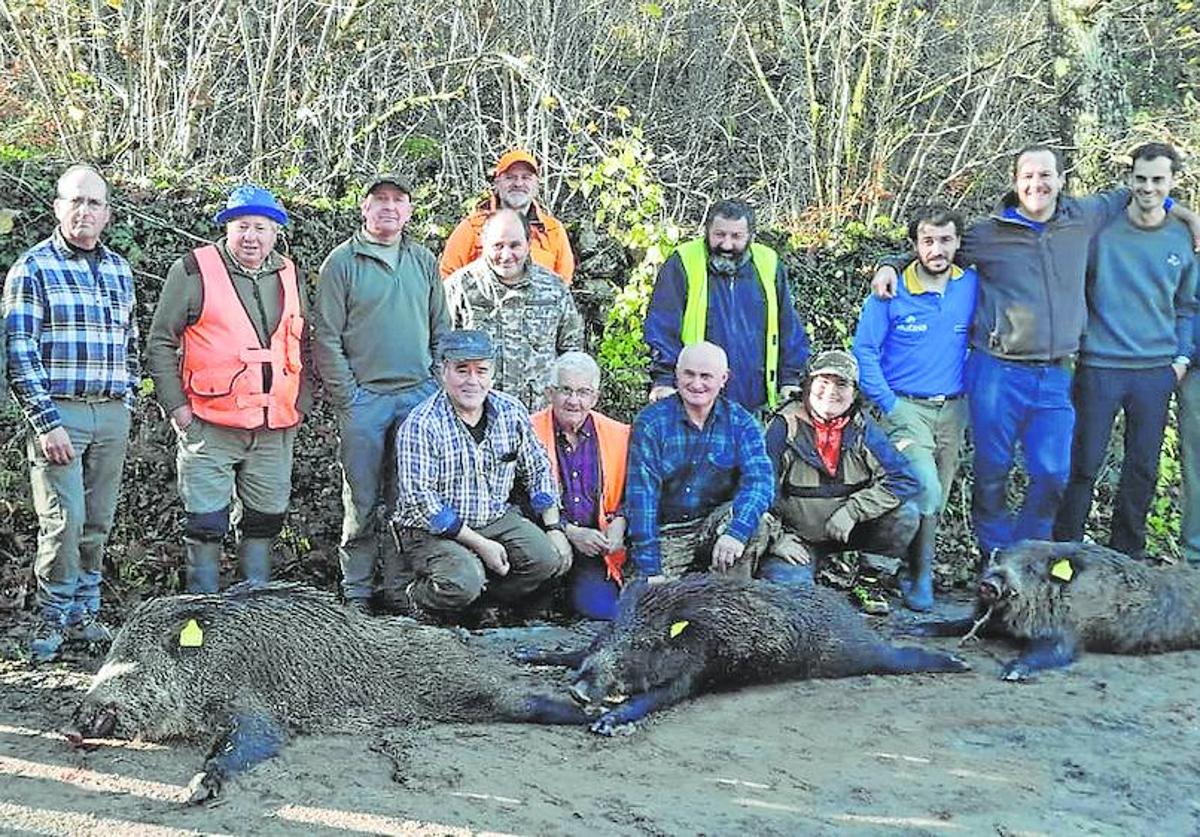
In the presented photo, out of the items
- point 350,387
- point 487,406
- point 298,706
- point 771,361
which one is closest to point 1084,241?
point 771,361

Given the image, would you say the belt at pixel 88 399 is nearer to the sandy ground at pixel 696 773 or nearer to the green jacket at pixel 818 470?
the sandy ground at pixel 696 773

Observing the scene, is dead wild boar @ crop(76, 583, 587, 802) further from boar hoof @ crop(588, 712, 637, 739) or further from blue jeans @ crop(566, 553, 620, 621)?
blue jeans @ crop(566, 553, 620, 621)

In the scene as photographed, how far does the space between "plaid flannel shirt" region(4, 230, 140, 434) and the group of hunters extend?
15 millimetres

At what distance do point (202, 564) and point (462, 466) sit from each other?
1.40m

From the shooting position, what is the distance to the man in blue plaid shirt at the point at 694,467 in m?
6.89

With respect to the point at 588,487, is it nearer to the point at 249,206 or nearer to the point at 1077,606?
the point at 249,206

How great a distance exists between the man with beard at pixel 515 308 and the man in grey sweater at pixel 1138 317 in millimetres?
3158

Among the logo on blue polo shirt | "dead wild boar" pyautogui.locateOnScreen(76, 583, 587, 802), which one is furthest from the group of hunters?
"dead wild boar" pyautogui.locateOnScreen(76, 583, 587, 802)

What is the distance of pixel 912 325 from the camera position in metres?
7.57

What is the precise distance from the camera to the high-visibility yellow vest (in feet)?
24.1

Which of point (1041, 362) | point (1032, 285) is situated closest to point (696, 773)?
point (1041, 362)

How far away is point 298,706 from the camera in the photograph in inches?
208

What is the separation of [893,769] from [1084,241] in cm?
387

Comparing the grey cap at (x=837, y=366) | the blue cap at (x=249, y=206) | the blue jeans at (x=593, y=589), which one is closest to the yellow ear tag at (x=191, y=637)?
the blue cap at (x=249, y=206)
